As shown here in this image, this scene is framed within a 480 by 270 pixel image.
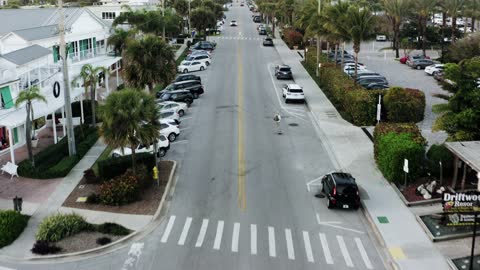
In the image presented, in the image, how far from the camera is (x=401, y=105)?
40.2m

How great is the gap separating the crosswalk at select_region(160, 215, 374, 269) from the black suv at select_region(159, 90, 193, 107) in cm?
2434

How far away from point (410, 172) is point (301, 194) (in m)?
5.52

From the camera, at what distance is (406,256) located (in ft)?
72.7

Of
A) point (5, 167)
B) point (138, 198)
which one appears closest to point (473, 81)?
point (138, 198)

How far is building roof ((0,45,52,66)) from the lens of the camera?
38.4 m

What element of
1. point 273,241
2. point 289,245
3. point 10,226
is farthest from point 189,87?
point 289,245

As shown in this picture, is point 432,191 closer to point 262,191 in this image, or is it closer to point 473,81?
point 473,81

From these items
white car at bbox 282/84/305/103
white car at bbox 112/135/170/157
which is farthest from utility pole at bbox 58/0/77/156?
white car at bbox 282/84/305/103

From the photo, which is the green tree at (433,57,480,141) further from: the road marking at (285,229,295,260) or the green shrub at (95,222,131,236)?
the green shrub at (95,222,131,236)

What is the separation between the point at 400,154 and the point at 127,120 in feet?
44.0

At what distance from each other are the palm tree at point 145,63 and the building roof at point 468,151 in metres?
21.7

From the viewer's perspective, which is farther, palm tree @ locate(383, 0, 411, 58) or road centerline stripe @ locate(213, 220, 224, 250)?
palm tree @ locate(383, 0, 411, 58)

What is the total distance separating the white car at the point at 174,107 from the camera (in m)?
43.0

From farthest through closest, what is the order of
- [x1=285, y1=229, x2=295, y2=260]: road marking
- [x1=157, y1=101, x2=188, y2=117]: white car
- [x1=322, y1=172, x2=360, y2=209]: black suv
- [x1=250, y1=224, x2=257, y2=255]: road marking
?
[x1=157, y1=101, x2=188, y2=117]: white car → [x1=322, y1=172, x2=360, y2=209]: black suv → [x1=250, y1=224, x2=257, y2=255]: road marking → [x1=285, y1=229, x2=295, y2=260]: road marking
